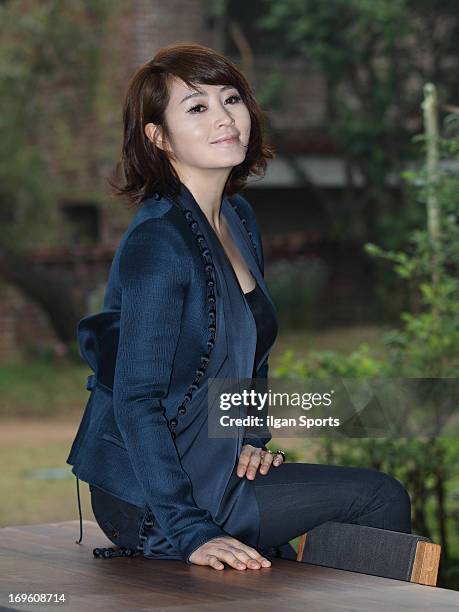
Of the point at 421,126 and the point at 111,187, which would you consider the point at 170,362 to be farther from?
the point at 421,126

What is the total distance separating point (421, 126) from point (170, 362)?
1116 centimetres

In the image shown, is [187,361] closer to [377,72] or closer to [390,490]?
[390,490]

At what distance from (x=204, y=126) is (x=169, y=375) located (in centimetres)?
42

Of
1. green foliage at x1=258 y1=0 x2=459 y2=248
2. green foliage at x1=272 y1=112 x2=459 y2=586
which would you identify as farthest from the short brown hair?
green foliage at x1=258 y1=0 x2=459 y2=248

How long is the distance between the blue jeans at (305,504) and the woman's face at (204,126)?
490 mm

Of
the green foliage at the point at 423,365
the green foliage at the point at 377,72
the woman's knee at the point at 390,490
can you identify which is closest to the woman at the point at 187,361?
the woman's knee at the point at 390,490

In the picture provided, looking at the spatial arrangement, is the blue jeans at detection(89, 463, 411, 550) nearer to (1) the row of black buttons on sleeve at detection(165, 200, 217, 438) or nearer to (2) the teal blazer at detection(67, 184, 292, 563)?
(2) the teal blazer at detection(67, 184, 292, 563)

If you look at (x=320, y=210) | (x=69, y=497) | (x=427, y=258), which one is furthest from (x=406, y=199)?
(x=427, y=258)

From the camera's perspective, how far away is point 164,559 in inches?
77.4

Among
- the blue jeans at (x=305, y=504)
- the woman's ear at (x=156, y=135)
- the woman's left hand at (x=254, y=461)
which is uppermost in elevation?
the woman's ear at (x=156, y=135)

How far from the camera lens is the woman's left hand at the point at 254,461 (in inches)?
78.4

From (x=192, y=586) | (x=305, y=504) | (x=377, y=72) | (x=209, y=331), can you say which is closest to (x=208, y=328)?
(x=209, y=331)

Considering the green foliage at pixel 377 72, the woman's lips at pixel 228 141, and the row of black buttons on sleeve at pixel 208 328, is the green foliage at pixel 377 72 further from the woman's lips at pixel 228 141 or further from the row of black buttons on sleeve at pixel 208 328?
the row of black buttons on sleeve at pixel 208 328

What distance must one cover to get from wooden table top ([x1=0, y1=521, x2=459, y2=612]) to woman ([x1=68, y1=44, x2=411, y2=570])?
0.05m
